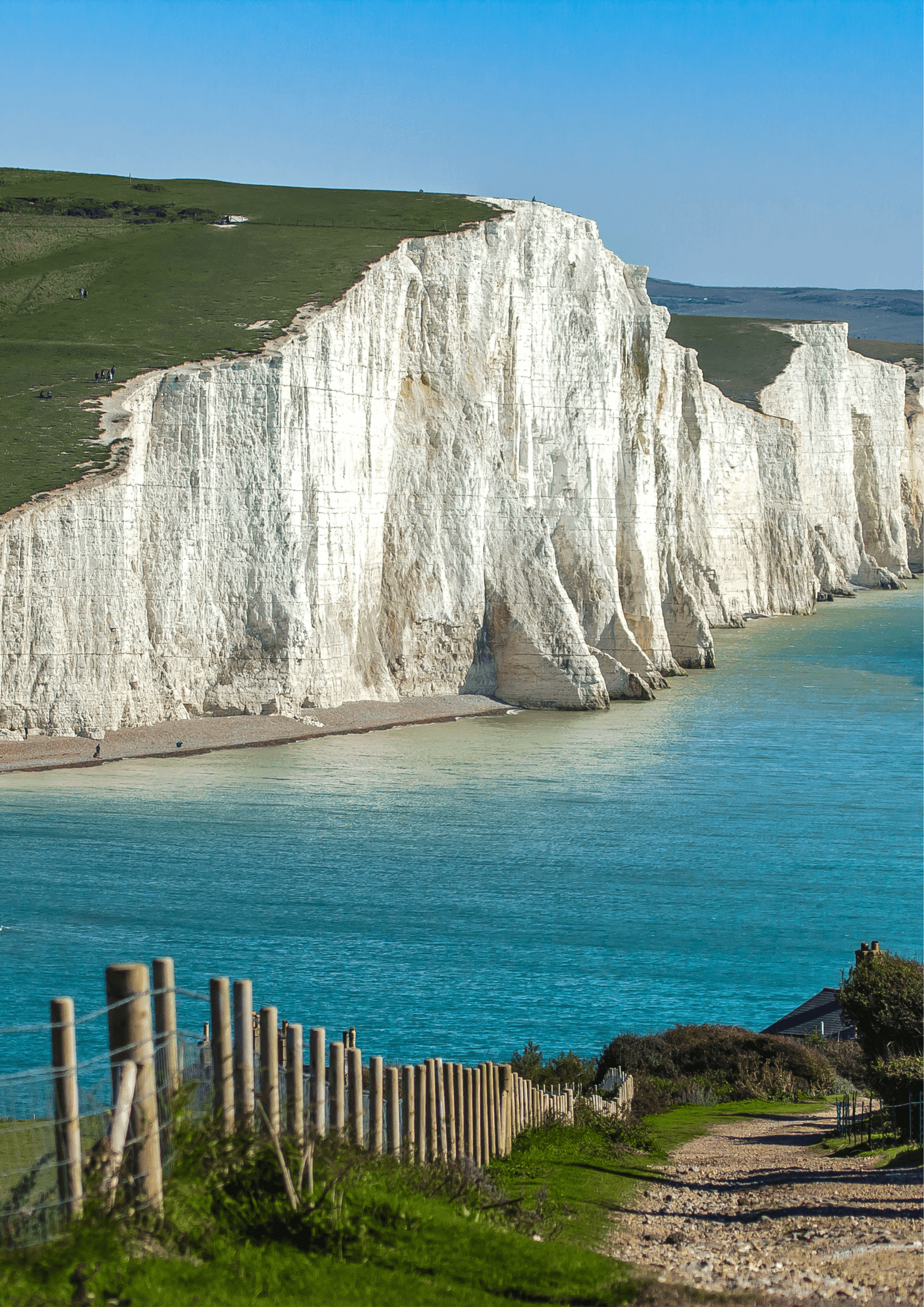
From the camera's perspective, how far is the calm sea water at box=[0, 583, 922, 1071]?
73.5ft

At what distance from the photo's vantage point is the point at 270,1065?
25.3ft

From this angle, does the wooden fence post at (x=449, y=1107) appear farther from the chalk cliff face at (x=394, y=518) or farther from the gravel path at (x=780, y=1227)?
the chalk cliff face at (x=394, y=518)

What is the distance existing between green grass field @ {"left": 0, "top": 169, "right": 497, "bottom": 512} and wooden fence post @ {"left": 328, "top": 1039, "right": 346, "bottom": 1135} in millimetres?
36272

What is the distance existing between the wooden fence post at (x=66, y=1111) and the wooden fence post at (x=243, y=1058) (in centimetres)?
127

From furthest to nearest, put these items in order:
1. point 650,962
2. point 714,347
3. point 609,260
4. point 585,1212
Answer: point 714,347 → point 609,260 → point 650,962 → point 585,1212

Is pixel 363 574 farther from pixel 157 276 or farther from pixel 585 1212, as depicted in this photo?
pixel 585 1212

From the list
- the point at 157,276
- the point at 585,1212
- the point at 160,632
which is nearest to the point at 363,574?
the point at 160,632

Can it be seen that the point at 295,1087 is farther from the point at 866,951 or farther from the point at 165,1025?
the point at 866,951

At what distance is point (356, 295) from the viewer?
54.0 meters

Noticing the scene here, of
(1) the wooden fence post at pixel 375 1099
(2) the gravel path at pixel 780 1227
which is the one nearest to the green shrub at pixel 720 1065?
(2) the gravel path at pixel 780 1227

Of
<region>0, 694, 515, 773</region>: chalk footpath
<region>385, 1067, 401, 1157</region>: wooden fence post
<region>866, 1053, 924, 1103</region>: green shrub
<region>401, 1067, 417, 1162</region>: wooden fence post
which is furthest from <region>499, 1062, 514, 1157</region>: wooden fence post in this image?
<region>0, 694, 515, 773</region>: chalk footpath

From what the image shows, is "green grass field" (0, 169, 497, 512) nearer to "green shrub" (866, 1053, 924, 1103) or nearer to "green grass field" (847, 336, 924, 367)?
"green shrub" (866, 1053, 924, 1103)

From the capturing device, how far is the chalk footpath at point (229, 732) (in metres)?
40.8

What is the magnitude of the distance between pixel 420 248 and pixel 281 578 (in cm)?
1787
